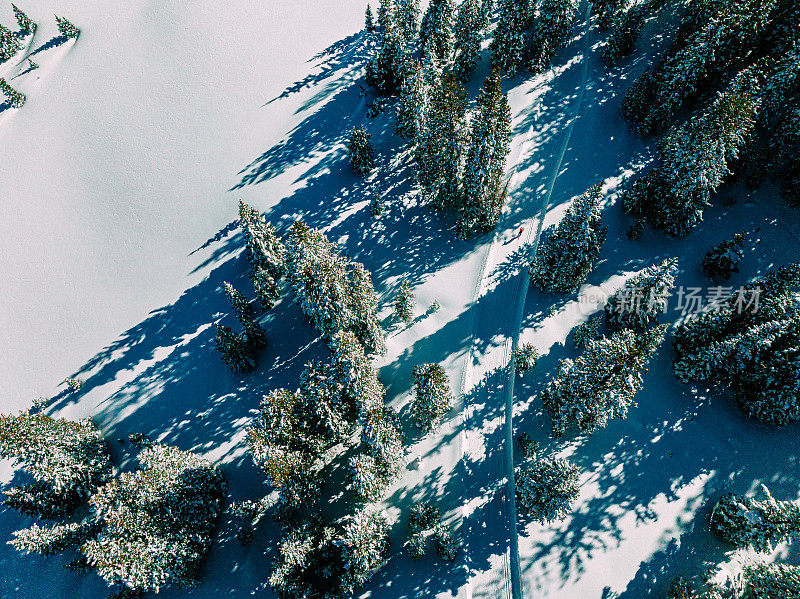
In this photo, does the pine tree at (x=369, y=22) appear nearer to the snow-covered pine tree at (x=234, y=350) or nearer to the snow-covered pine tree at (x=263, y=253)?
the snow-covered pine tree at (x=263, y=253)

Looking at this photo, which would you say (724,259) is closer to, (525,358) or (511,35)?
(525,358)

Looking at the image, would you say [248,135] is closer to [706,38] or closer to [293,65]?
[293,65]

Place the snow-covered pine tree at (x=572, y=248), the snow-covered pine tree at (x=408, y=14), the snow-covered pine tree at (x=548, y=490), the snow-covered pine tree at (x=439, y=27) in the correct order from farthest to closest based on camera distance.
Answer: the snow-covered pine tree at (x=408, y=14) < the snow-covered pine tree at (x=439, y=27) < the snow-covered pine tree at (x=572, y=248) < the snow-covered pine tree at (x=548, y=490)

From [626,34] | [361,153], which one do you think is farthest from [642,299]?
[626,34]

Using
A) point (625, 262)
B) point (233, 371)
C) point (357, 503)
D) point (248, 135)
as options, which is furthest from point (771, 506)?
point (248, 135)

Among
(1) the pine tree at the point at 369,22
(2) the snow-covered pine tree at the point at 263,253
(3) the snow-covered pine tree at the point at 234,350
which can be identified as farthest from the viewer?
(1) the pine tree at the point at 369,22

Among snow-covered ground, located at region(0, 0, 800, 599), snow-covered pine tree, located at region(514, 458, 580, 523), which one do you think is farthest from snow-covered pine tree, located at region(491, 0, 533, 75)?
snow-covered pine tree, located at region(514, 458, 580, 523)

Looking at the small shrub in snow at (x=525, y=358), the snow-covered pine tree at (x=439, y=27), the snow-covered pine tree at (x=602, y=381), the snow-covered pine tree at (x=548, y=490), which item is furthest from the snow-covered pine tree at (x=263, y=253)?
the snow-covered pine tree at (x=439, y=27)

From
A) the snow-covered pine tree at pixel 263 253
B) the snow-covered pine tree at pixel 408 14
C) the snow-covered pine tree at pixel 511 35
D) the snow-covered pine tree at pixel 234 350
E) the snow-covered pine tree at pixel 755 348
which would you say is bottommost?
the snow-covered pine tree at pixel 755 348
